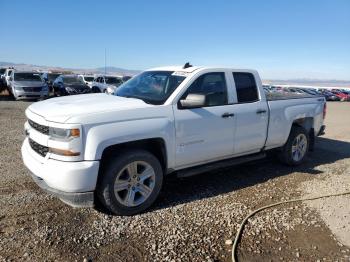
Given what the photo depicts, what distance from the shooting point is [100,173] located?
4.21 m

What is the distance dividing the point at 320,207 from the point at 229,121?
179 cm

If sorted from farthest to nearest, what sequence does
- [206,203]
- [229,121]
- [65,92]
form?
[65,92], [229,121], [206,203]

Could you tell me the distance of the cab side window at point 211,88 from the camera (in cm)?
508

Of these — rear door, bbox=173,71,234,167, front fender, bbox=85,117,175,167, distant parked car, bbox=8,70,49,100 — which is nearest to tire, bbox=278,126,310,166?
rear door, bbox=173,71,234,167

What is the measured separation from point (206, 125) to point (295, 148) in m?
2.71

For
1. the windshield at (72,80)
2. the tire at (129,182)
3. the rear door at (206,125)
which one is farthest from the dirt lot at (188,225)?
the windshield at (72,80)

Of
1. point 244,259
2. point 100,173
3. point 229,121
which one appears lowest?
point 244,259

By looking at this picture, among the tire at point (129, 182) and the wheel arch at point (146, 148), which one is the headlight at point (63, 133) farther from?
the tire at point (129, 182)

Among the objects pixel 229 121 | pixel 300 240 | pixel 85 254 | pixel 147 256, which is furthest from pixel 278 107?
pixel 85 254

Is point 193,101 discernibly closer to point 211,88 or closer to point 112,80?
point 211,88

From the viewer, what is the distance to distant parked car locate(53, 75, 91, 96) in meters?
20.9

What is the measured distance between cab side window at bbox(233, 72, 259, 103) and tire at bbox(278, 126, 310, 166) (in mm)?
1351

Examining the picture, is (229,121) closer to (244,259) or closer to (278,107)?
(278,107)

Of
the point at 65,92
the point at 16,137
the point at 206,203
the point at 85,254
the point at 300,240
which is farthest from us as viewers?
the point at 65,92
